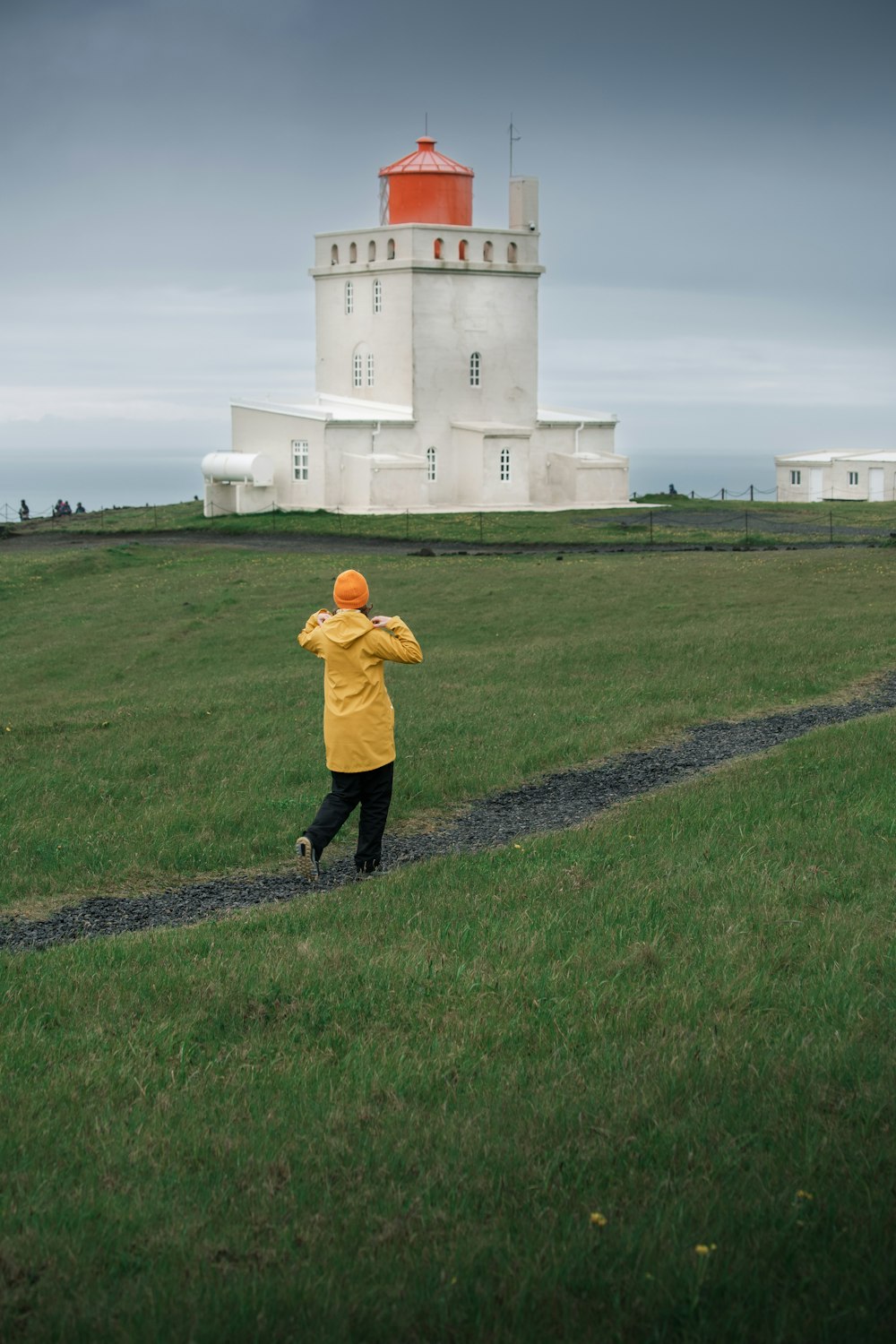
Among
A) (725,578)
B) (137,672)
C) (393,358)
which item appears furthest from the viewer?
(393,358)

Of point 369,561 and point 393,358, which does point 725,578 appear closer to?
point 369,561

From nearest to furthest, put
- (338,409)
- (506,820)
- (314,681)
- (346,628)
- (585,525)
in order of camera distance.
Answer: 1. (346,628)
2. (506,820)
3. (314,681)
4. (585,525)
5. (338,409)

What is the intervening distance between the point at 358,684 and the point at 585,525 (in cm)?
3860

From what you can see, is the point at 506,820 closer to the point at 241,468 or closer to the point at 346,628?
the point at 346,628

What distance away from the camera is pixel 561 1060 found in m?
5.63

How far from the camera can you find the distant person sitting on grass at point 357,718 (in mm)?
9766

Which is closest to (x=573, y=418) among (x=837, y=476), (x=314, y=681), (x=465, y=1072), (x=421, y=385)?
(x=421, y=385)

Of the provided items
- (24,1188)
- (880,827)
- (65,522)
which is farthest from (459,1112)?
(65,522)

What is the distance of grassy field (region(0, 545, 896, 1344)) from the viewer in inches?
156

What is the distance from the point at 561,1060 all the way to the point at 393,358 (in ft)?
171

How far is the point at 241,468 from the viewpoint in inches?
2094

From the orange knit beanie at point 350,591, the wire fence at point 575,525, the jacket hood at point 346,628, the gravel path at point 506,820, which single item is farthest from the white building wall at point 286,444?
the jacket hood at point 346,628

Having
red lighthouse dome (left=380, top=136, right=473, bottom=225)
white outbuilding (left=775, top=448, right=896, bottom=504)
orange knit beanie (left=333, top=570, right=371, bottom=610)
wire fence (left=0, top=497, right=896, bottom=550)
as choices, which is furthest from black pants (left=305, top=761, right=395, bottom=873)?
white outbuilding (left=775, top=448, right=896, bottom=504)

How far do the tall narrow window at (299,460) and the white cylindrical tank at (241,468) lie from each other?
90 cm
